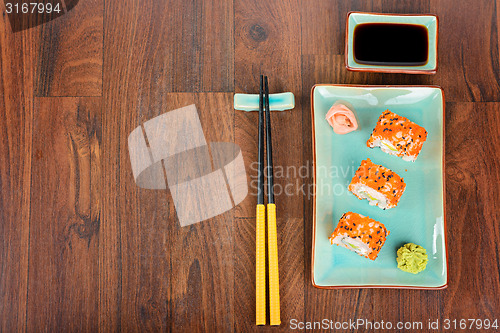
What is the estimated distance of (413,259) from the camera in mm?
1276

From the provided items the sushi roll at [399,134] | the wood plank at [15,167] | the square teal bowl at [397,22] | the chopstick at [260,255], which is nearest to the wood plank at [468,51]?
the square teal bowl at [397,22]

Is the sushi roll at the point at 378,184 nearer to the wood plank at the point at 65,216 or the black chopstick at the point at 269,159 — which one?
the black chopstick at the point at 269,159

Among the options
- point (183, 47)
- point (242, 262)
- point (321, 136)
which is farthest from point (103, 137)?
point (321, 136)

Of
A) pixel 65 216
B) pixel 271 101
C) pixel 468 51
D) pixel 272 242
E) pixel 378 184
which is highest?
pixel 468 51

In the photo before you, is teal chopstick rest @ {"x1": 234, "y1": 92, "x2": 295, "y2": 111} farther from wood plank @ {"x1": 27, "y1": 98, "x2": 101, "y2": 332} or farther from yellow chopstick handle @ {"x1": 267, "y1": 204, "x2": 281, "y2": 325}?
wood plank @ {"x1": 27, "y1": 98, "x2": 101, "y2": 332}

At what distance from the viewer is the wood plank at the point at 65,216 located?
138cm

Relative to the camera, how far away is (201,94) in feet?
4.74

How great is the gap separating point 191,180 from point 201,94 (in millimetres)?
366

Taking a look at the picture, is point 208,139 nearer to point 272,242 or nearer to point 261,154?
point 261,154

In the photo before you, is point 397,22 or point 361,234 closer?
point 361,234

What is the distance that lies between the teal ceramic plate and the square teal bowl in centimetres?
7

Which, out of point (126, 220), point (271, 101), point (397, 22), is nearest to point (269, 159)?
point (271, 101)

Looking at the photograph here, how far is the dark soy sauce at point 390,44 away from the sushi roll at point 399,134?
241 millimetres

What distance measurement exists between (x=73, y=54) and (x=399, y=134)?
4.52 feet
